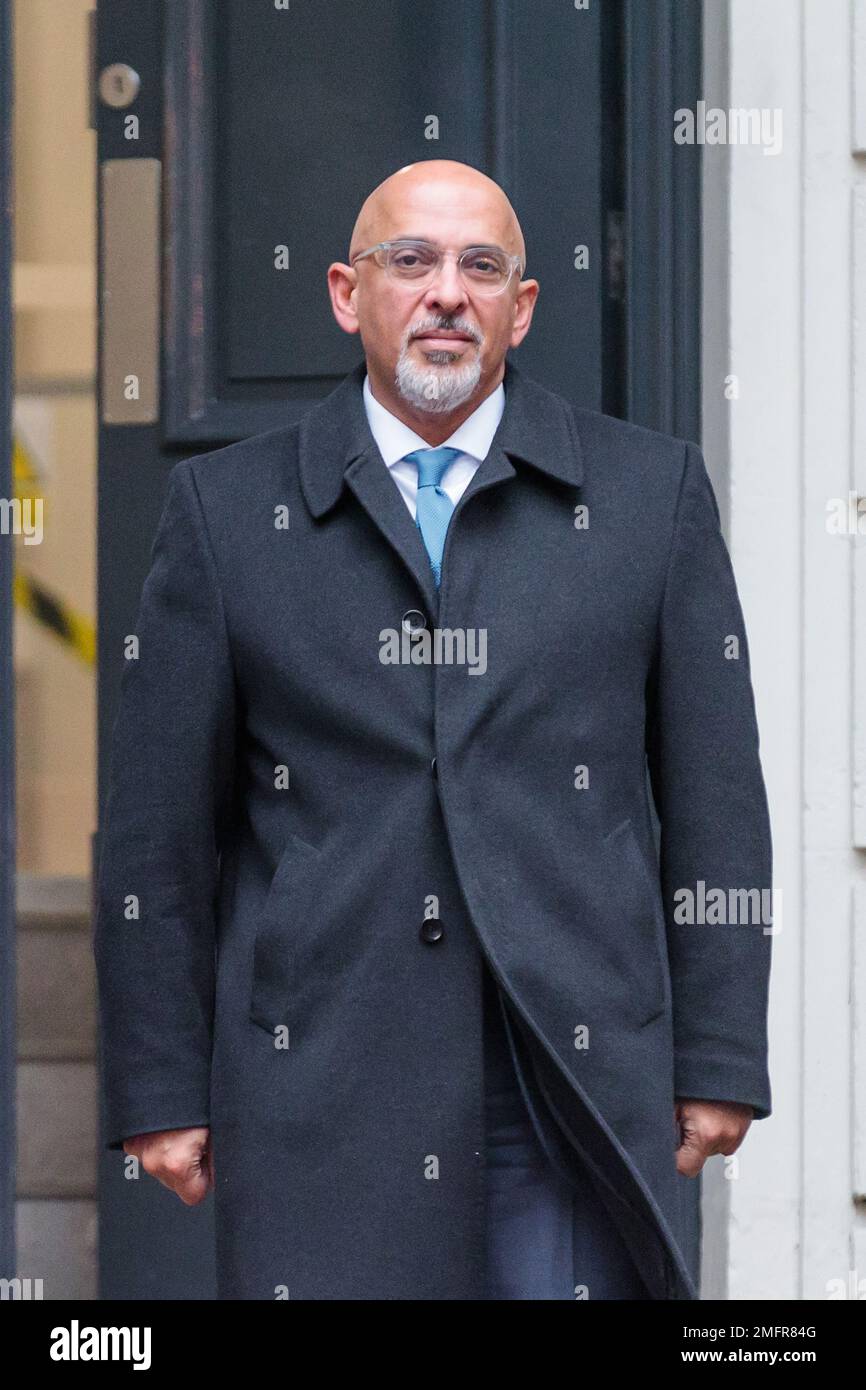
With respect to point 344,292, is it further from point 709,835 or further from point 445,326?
point 709,835

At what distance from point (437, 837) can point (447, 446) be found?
439 millimetres

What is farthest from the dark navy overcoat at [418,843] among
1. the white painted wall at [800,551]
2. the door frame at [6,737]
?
the white painted wall at [800,551]

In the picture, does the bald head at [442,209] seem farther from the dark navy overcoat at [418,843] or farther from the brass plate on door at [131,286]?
the brass plate on door at [131,286]

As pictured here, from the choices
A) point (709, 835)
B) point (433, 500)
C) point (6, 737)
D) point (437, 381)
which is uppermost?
point (437, 381)

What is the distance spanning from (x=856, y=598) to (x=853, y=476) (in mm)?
177

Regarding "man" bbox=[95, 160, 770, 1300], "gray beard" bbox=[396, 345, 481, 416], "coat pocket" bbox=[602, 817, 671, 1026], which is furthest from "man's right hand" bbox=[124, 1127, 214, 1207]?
"gray beard" bbox=[396, 345, 481, 416]

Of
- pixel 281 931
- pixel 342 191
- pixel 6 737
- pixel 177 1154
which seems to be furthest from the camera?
pixel 342 191

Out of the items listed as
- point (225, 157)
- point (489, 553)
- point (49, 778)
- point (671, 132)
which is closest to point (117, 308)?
point (225, 157)

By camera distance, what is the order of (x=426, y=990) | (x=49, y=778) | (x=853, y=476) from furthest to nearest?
(x=49, y=778) < (x=853, y=476) < (x=426, y=990)

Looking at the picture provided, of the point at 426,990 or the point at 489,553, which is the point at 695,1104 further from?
the point at 489,553

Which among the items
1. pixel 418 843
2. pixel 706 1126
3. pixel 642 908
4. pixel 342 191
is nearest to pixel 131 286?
pixel 342 191

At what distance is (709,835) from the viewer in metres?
2.20

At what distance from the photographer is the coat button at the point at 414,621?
215 cm

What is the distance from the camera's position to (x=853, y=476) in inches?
114
